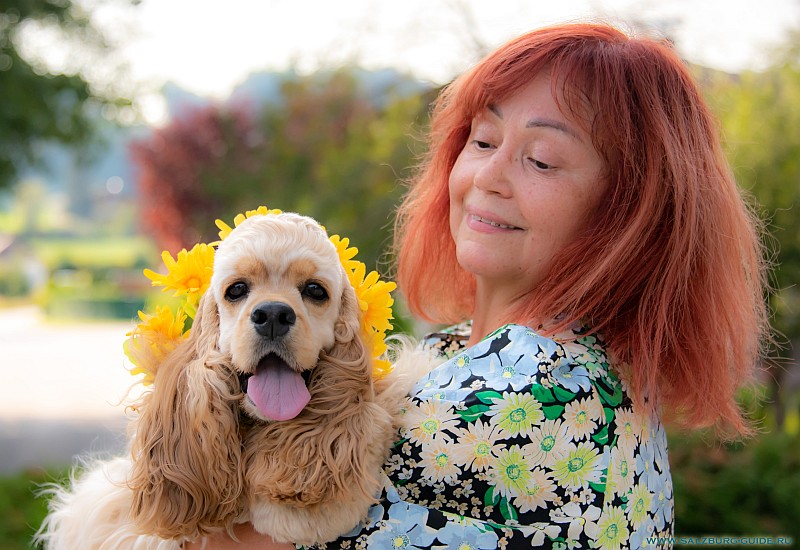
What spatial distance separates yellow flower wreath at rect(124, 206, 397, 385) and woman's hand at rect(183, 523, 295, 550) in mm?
454

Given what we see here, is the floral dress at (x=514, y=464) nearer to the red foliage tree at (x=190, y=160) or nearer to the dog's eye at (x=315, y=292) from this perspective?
the dog's eye at (x=315, y=292)

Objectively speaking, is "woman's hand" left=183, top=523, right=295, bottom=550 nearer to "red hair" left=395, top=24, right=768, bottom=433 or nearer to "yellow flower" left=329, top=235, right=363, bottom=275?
"yellow flower" left=329, top=235, right=363, bottom=275

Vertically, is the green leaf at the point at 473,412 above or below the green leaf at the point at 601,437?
above

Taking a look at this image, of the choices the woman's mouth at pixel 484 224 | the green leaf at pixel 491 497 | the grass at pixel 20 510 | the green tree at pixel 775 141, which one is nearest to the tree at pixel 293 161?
the woman's mouth at pixel 484 224

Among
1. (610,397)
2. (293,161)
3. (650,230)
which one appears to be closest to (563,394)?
(610,397)

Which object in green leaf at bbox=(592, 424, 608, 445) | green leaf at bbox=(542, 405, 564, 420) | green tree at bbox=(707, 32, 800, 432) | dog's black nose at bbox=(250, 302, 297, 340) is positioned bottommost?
green leaf at bbox=(592, 424, 608, 445)

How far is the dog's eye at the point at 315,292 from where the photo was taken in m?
2.01

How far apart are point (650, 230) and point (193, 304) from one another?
4.12ft

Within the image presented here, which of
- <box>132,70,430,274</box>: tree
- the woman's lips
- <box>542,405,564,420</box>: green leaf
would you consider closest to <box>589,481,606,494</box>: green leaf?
<box>542,405,564,420</box>: green leaf

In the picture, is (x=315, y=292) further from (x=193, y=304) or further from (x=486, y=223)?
(x=486, y=223)

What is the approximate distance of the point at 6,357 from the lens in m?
23.4

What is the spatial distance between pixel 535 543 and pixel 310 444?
1.91 ft

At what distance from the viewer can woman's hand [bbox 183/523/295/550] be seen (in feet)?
6.32

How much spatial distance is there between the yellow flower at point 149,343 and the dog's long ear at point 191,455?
14cm
